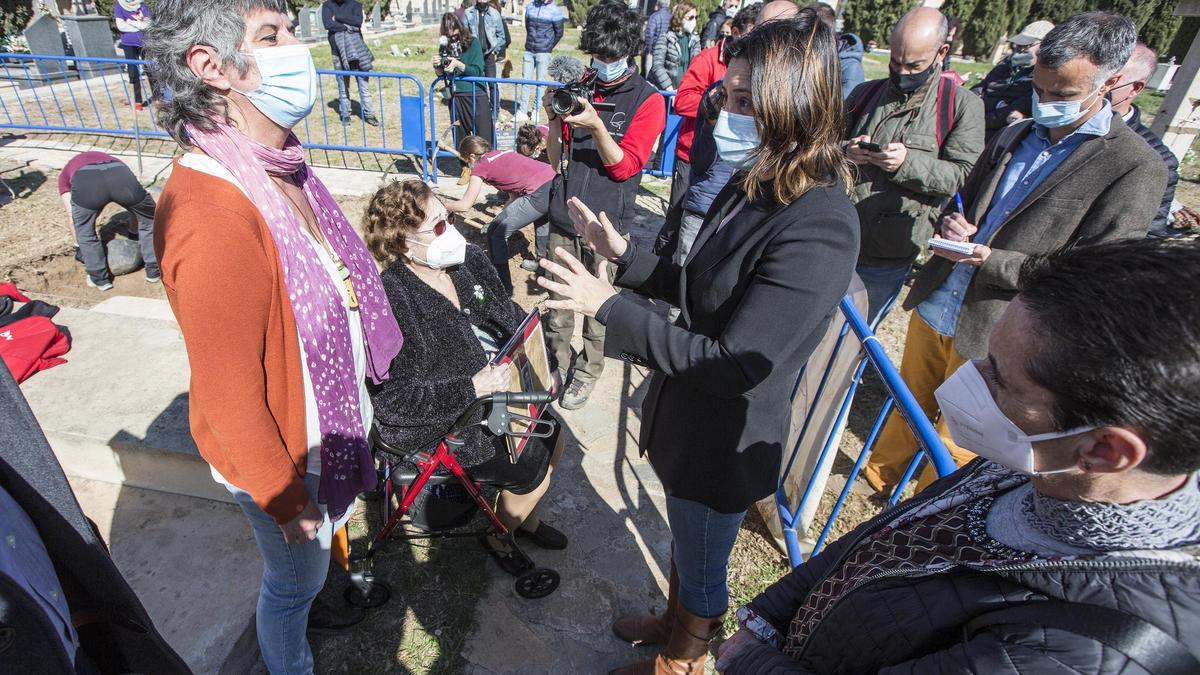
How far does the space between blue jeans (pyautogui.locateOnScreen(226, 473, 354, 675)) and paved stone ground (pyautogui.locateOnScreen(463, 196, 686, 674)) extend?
73 centimetres

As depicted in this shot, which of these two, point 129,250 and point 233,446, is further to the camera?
point 129,250

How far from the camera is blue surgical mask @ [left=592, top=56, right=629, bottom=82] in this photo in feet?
12.0

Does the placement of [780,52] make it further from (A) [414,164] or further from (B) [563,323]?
(A) [414,164]

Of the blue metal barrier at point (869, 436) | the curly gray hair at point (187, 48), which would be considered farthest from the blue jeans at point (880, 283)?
the curly gray hair at point (187, 48)

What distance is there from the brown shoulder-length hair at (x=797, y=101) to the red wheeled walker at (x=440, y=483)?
1208 millimetres

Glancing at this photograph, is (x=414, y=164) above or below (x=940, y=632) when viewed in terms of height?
below

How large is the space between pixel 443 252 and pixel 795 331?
1.64 meters

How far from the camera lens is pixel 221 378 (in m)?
1.39

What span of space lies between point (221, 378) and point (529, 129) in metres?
5.21

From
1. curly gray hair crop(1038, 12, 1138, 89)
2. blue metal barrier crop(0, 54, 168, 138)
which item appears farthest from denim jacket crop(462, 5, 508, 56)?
curly gray hair crop(1038, 12, 1138, 89)

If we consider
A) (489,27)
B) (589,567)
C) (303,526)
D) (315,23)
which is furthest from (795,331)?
(315,23)

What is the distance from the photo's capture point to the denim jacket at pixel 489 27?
9188 mm

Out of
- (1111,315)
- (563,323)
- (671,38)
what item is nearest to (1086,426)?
(1111,315)

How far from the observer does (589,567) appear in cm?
284
